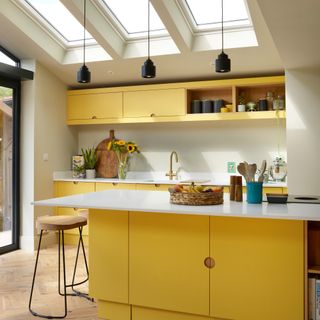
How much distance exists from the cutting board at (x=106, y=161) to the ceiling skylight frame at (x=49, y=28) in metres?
1.43

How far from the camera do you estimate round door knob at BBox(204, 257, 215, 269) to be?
2.70 m

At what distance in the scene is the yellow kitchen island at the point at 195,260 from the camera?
2.53 m

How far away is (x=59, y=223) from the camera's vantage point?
318 centimetres

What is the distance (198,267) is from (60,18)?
11.8ft

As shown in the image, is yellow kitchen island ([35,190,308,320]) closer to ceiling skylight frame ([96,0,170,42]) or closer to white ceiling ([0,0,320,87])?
white ceiling ([0,0,320,87])

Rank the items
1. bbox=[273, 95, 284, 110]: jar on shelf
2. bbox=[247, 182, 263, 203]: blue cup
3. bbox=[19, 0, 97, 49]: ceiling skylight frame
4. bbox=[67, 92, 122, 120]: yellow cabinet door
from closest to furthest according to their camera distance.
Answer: bbox=[247, 182, 263, 203]: blue cup → bbox=[19, 0, 97, 49]: ceiling skylight frame → bbox=[273, 95, 284, 110]: jar on shelf → bbox=[67, 92, 122, 120]: yellow cabinet door

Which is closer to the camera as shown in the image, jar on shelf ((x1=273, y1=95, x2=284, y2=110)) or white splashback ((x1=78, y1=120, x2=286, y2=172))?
jar on shelf ((x1=273, y1=95, x2=284, y2=110))

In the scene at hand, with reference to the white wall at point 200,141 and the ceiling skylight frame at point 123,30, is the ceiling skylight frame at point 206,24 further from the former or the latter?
the white wall at point 200,141

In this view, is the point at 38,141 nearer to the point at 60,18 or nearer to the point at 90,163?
the point at 90,163

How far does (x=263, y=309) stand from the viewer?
258 centimetres

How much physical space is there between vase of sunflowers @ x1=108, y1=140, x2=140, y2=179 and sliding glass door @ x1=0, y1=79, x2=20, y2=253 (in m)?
1.34

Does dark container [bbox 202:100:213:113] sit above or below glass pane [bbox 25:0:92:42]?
below

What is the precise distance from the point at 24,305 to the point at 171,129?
326 cm

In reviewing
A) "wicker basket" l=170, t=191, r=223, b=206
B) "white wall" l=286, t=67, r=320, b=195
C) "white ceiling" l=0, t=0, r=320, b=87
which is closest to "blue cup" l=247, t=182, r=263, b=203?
"wicker basket" l=170, t=191, r=223, b=206
